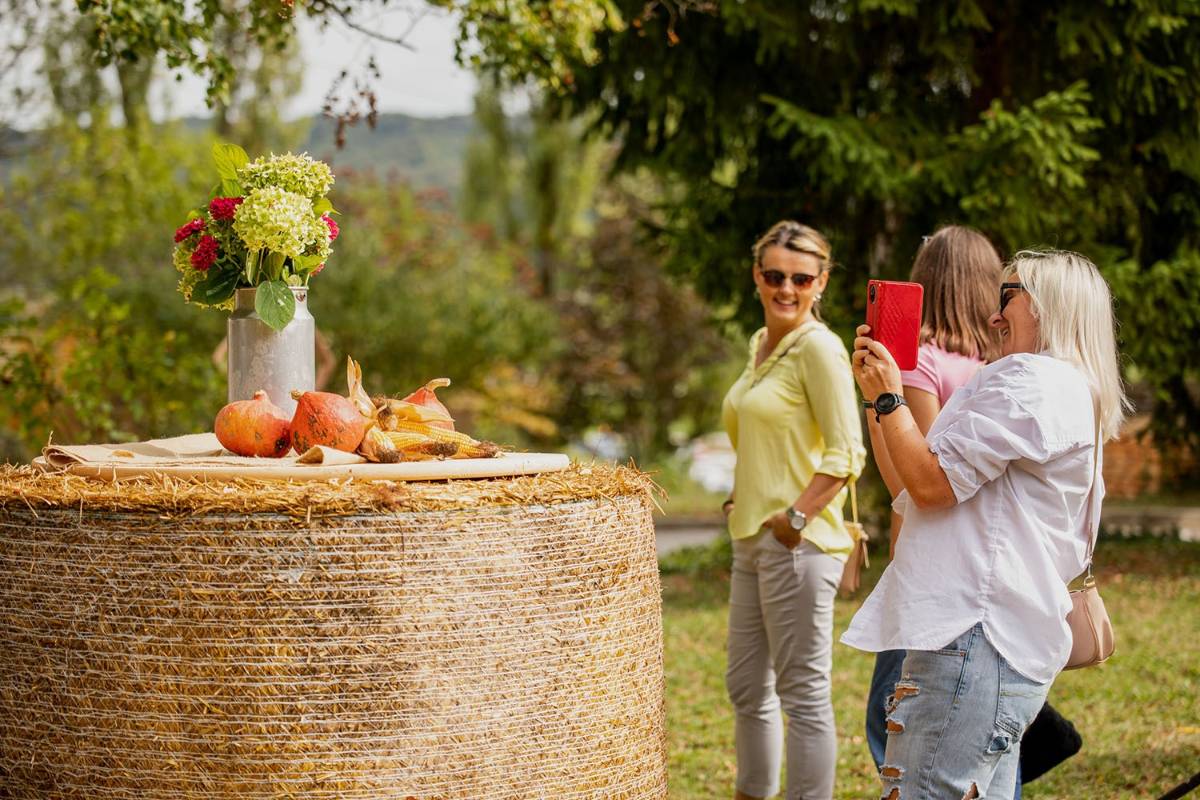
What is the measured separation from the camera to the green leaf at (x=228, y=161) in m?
3.55

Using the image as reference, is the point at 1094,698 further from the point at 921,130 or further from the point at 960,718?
the point at 921,130

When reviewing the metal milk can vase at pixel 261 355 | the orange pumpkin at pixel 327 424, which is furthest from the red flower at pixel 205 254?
the orange pumpkin at pixel 327 424

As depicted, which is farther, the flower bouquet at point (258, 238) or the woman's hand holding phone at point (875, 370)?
the flower bouquet at point (258, 238)

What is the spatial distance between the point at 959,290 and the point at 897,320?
28.6 inches

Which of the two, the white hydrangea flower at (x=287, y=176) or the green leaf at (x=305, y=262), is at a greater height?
the white hydrangea flower at (x=287, y=176)

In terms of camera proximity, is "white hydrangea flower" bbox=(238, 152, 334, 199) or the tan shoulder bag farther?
the tan shoulder bag

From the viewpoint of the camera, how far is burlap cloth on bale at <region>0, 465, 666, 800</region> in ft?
8.95

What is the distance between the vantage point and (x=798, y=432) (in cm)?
436

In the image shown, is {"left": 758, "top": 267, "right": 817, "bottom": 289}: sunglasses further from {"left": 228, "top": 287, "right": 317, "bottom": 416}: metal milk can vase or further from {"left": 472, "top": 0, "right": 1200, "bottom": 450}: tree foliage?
{"left": 472, "top": 0, "right": 1200, "bottom": 450}: tree foliage

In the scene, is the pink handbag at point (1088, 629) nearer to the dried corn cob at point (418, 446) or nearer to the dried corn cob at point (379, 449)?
the dried corn cob at point (418, 446)

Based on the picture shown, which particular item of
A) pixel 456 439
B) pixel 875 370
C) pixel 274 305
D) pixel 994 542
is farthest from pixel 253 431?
pixel 994 542

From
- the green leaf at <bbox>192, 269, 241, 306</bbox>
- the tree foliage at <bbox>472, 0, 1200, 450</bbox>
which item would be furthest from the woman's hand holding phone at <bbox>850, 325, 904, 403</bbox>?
the tree foliage at <bbox>472, 0, 1200, 450</bbox>

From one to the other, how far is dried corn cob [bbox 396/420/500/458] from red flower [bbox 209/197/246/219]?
776mm

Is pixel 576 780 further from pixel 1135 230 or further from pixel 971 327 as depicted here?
pixel 1135 230
